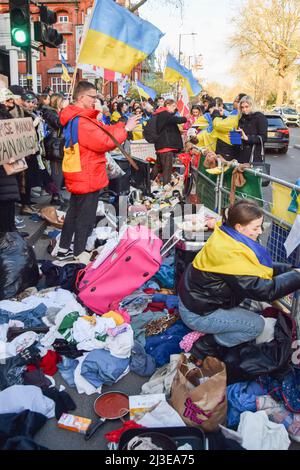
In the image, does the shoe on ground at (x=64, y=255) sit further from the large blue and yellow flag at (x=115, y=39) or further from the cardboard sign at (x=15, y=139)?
the large blue and yellow flag at (x=115, y=39)

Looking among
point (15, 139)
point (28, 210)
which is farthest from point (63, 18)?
point (15, 139)

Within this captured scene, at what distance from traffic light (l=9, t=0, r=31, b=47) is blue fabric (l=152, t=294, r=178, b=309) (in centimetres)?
533

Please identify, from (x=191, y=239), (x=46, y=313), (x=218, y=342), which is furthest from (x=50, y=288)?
(x=218, y=342)

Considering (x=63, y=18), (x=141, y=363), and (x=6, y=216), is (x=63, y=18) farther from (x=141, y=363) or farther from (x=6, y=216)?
(x=141, y=363)

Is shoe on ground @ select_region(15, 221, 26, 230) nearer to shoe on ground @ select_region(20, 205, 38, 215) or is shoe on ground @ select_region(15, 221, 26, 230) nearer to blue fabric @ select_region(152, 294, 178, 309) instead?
shoe on ground @ select_region(20, 205, 38, 215)

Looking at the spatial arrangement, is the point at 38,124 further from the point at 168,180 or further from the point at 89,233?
the point at 168,180

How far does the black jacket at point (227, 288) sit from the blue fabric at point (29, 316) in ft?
4.69

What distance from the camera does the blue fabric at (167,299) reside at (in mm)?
4370

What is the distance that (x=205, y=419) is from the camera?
9.23 feet

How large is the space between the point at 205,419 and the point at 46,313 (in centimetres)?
195

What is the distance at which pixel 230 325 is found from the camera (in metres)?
3.31

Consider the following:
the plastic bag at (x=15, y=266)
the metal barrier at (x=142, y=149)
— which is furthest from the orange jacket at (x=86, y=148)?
the metal barrier at (x=142, y=149)

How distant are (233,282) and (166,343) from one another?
0.96 meters
